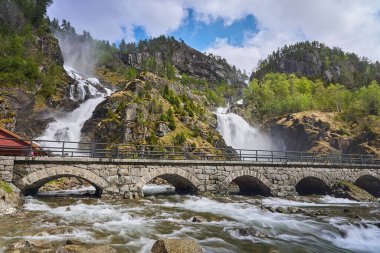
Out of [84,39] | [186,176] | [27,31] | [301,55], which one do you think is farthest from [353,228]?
[84,39]

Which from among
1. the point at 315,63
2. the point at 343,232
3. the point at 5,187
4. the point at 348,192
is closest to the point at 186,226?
the point at 343,232

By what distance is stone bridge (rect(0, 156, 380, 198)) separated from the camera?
2027 cm

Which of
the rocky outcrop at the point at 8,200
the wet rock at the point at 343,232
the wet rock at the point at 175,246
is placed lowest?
the wet rock at the point at 343,232

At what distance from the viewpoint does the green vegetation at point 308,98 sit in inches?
2490

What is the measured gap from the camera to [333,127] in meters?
58.1

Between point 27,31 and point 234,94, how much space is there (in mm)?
80119

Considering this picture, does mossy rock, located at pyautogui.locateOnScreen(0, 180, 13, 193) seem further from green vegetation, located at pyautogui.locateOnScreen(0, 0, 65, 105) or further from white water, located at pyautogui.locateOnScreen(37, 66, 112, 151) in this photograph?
green vegetation, located at pyautogui.locateOnScreen(0, 0, 65, 105)

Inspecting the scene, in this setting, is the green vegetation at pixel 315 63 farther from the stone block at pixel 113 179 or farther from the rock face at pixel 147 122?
the stone block at pixel 113 179

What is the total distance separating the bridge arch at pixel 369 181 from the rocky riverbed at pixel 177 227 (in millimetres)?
12964

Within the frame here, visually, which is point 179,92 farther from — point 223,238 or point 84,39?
point 84,39

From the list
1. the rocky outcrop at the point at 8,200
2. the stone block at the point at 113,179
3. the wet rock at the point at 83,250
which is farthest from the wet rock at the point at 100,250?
the stone block at the point at 113,179

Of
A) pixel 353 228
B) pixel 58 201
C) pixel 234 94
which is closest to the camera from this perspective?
pixel 353 228

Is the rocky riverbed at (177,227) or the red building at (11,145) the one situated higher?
the red building at (11,145)

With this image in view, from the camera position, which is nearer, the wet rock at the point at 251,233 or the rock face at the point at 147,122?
the wet rock at the point at 251,233
